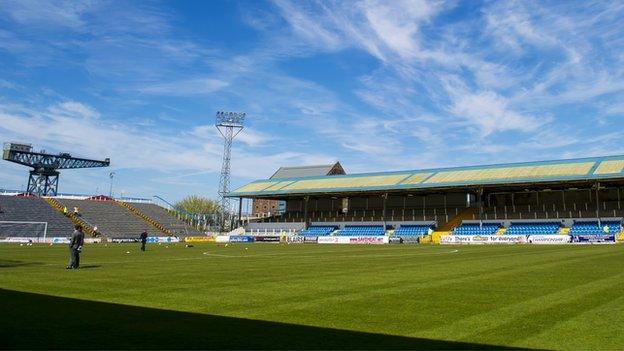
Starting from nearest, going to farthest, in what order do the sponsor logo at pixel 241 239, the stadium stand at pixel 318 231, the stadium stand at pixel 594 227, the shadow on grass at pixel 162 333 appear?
the shadow on grass at pixel 162 333
the stadium stand at pixel 594 227
the sponsor logo at pixel 241 239
the stadium stand at pixel 318 231

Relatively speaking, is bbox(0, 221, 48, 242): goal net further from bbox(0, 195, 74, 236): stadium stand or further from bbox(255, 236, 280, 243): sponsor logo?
A: bbox(255, 236, 280, 243): sponsor logo

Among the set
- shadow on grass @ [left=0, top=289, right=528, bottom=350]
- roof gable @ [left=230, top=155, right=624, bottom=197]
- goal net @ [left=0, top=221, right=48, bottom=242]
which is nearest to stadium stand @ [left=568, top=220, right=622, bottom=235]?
roof gable @ [left=230, top=155, right=624, bottom=197]

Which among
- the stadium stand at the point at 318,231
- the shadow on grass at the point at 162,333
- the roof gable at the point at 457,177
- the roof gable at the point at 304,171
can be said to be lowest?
the shadow on grass at the point at 162,333

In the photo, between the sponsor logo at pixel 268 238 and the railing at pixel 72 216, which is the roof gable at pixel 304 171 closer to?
the sponsor logo at pixel 268 238

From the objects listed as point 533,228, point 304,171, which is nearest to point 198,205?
point 304,171

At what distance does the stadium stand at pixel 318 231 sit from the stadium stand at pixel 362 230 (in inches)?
79.8

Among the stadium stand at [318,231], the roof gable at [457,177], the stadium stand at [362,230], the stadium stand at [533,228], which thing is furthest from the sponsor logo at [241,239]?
the stadium stand at [533,228]

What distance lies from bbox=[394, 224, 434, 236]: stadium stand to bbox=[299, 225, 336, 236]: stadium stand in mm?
11109

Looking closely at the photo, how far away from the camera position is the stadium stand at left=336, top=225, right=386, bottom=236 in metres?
73.1

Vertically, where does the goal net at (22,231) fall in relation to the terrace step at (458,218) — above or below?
below

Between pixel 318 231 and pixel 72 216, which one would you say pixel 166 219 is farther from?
pixel 318 231

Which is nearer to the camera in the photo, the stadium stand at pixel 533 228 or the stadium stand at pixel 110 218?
the stadium stand at pixel 533 228

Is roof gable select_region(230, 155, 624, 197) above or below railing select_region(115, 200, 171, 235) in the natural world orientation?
above

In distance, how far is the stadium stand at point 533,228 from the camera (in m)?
60.0
